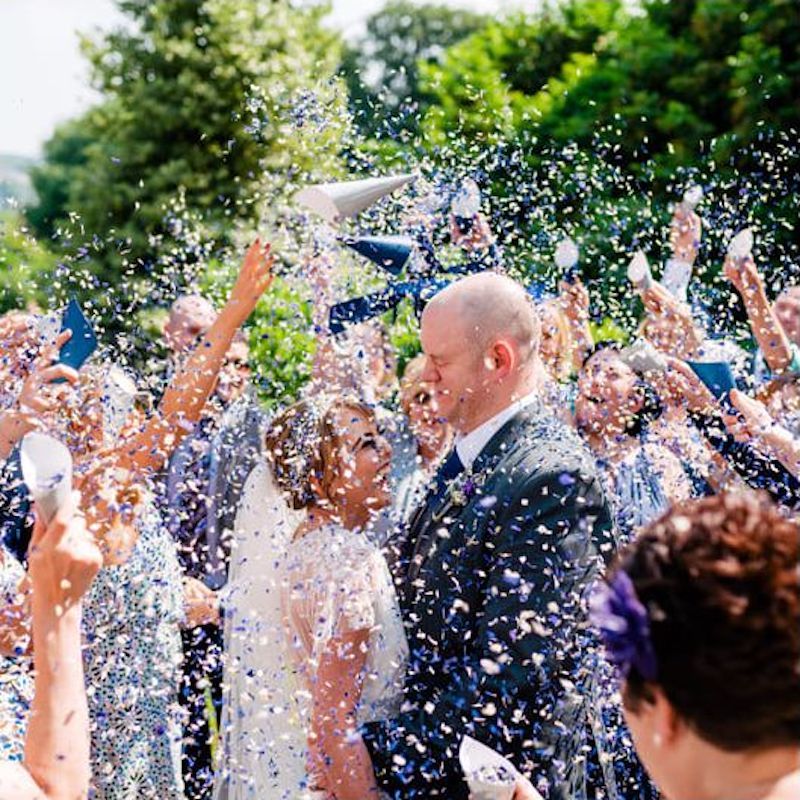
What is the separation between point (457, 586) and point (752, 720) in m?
1.48

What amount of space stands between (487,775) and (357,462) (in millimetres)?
1424

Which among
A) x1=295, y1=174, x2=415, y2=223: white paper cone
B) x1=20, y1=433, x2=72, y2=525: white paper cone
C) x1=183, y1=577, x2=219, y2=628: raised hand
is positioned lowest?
x1=183, y1=577, x2=219, y2=628: raised hand

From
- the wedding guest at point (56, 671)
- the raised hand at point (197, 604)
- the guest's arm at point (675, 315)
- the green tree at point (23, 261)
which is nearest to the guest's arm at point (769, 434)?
the guest's arm at point (675, 315)

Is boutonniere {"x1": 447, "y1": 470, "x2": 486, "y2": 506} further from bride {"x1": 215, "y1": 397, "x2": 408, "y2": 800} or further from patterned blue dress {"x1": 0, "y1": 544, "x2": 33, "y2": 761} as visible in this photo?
patterned blue dress {"x1": 0, "y1": 544, "x2": 33, "y2": 761}

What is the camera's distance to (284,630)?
11.3ft

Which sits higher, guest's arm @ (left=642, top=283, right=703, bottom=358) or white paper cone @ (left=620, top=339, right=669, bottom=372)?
guest's arm @ (left=642, top=283, right=703, bottom=358)

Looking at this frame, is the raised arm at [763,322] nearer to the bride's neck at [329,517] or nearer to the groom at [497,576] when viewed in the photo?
the groom at [497,576]

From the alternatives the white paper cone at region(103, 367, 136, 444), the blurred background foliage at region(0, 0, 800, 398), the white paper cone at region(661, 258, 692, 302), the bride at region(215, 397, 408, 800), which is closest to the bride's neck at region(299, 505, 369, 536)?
the bride at region(215, 397, 408, 800)

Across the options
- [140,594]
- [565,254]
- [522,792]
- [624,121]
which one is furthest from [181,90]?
[522,792]

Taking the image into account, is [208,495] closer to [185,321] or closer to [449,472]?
[185,321]

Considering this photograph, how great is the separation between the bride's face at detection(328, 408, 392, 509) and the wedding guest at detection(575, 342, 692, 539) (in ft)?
3.97

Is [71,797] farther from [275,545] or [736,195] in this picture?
[736,195]

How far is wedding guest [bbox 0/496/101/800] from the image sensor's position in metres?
1.95

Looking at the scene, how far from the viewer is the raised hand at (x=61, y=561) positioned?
1.94m
